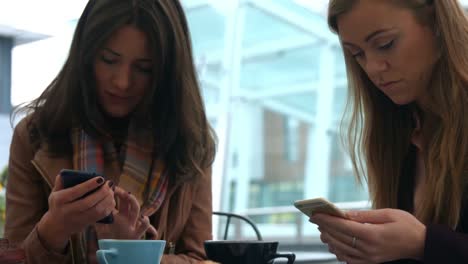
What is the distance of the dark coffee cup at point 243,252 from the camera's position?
94 cm

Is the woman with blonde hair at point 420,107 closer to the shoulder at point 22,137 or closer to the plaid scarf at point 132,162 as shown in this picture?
the plaid scarf at point 132,162

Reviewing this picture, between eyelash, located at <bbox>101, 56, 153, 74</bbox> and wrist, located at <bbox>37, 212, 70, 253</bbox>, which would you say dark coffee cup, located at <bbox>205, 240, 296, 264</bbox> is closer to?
wrist, located at <bbox>37, 212, 70, 253</bbox>

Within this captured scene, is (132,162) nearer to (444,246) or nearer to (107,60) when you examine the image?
(107,60)

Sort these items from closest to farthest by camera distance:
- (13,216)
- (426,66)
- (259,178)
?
(426,66) < (13,216) < (259,178)

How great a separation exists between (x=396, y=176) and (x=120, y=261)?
0.72 meters

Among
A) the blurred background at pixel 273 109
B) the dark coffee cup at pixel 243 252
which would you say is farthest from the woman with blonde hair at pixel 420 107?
the blurred background at pixel 273 109

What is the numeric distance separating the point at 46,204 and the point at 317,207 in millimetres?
675

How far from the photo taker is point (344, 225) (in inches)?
40.1

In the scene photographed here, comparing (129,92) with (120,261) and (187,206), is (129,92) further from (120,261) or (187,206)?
(120,261)

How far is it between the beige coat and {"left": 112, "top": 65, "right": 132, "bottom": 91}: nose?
0.21m

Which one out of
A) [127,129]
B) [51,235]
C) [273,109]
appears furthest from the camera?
[273,109]

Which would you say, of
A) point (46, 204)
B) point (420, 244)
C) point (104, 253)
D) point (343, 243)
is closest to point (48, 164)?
point (46, 204)

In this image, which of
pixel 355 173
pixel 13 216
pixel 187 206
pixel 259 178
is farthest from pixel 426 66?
Answer: pixel 259 178

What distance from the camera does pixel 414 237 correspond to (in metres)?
1.04
